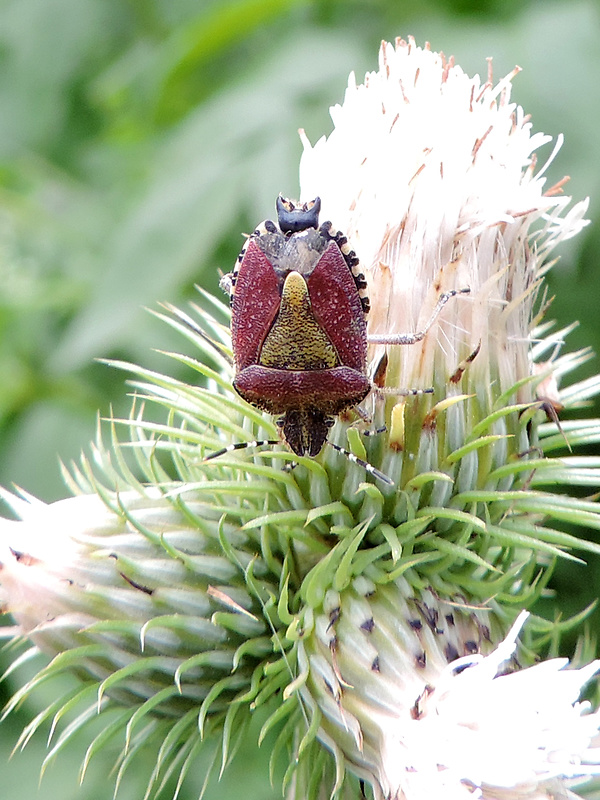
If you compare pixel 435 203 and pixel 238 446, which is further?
pixel 238 446

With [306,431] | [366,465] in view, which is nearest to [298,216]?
[306,431]

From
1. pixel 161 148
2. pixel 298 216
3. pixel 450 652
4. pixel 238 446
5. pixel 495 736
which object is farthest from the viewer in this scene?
pixel 161 148

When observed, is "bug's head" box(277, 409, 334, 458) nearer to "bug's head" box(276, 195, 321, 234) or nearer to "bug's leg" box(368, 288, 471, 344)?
"bug's leg" box(368, 288, 471, 344)

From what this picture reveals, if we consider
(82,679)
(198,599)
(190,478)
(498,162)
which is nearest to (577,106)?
(498,162)

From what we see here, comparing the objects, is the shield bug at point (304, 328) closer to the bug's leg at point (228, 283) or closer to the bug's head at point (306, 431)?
the bug's head at point (306, 431)

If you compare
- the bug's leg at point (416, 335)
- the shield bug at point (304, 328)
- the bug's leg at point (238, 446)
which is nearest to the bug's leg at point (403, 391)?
the shield bug at point (304, 328)

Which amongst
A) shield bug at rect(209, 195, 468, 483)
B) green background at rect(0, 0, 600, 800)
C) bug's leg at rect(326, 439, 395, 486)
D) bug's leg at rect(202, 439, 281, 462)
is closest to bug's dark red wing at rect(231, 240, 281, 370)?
shield bug at rect(209, 195, 468, 483)

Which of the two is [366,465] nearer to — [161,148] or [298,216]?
[298,216]
